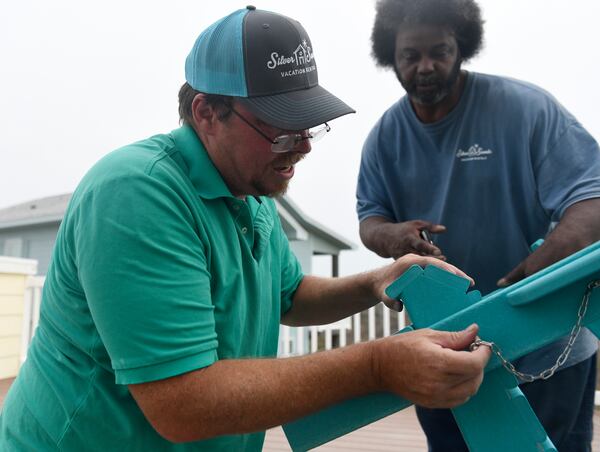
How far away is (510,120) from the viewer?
2.06 m

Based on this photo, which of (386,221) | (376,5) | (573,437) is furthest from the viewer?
(376,5)

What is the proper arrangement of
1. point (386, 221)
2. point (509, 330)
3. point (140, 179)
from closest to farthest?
1. point (509, 330)
2. point (140, 179)
3. point (386, 221)

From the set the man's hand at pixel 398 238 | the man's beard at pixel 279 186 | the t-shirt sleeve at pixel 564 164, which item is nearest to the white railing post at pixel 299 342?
the man's hand at pixel 398 238

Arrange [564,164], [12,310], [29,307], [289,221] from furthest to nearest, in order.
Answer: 1. [289,221]
2. [29,307]
3. [12,310]
4. [564,164]

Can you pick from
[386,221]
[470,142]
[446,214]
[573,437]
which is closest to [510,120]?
[470,142]

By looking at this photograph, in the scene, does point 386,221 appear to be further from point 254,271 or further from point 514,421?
point 514,421

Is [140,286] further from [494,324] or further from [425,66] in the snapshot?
[425,66]

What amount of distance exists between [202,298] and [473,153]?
48.2 inches

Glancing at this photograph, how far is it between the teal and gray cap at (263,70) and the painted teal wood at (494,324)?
50 cm

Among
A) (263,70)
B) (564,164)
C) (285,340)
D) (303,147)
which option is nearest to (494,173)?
(564,164)

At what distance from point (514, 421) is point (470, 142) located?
3.75 ft

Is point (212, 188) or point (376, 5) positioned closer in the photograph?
point (212, 188)

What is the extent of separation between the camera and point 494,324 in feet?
3.88

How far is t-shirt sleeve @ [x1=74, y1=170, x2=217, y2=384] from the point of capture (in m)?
1.20
